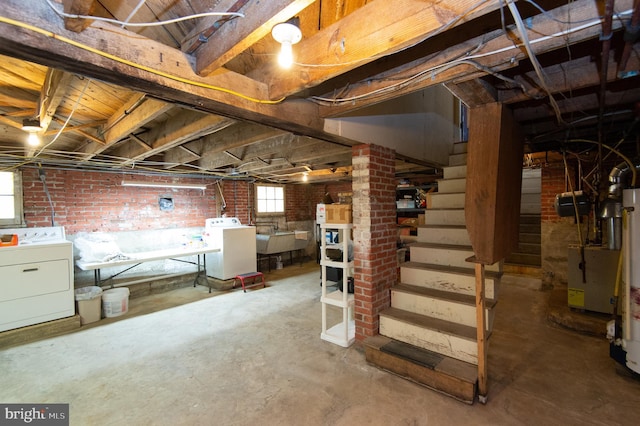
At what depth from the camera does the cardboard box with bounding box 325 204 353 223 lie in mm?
3078

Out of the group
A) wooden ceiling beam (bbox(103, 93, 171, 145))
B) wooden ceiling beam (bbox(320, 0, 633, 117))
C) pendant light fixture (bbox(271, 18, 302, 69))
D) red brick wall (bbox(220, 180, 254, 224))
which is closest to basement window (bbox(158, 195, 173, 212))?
red brick wall (bbox(220, 180, 254, 224))

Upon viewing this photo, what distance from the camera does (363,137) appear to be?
2904mm

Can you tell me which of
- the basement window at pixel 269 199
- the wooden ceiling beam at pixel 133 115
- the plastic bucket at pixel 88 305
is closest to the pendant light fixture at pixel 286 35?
the wooden ceiling beam at pixel 133 115

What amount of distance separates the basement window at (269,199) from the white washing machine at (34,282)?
430 cm

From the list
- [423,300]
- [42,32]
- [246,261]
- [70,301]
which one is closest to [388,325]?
[423,300]

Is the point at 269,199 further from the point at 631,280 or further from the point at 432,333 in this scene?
the point at 631,280

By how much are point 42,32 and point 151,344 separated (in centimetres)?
316

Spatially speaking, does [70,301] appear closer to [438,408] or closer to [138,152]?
[138,152]

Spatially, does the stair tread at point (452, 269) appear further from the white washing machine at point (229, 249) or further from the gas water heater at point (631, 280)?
the white washing machine at point (229, 249)

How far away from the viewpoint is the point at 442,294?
2.85 meters

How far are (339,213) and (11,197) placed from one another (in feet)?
16.3

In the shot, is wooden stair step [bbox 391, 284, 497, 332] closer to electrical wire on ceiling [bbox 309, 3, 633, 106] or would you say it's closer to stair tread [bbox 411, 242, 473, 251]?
stair tread [bbox 411, 242, 473, 251]

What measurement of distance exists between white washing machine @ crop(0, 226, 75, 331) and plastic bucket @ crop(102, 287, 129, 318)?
14.3 inches

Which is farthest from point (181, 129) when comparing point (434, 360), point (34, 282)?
point (434, 360)
